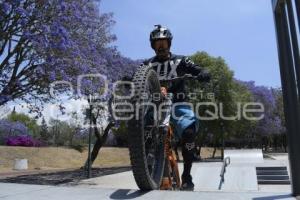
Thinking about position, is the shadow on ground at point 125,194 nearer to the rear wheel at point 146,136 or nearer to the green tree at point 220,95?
the rear wheel at point 146,136

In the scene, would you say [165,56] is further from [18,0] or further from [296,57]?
[18,0]

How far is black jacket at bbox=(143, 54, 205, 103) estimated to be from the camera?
516 centimetres

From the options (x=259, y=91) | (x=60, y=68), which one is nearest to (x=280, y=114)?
(x=259, y=91)

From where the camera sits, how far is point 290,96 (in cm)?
370

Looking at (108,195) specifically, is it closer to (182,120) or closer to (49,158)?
(182,120)

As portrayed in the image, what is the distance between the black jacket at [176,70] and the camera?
516 centimetres

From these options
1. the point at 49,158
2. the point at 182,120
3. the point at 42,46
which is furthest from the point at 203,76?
the point at 49,158

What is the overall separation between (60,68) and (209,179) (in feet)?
22.6

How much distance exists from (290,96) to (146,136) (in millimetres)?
1513

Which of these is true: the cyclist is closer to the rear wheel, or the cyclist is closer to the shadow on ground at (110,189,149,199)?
the rear wheel

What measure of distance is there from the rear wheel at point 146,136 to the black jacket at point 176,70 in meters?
0.64

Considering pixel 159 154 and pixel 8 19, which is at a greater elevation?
pixel 8 19

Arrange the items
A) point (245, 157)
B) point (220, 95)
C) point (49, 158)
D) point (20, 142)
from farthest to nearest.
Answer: point (20, 142) < point (220, 95) < point (49, 158) < point (245, 157)

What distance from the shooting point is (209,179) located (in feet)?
48.9
